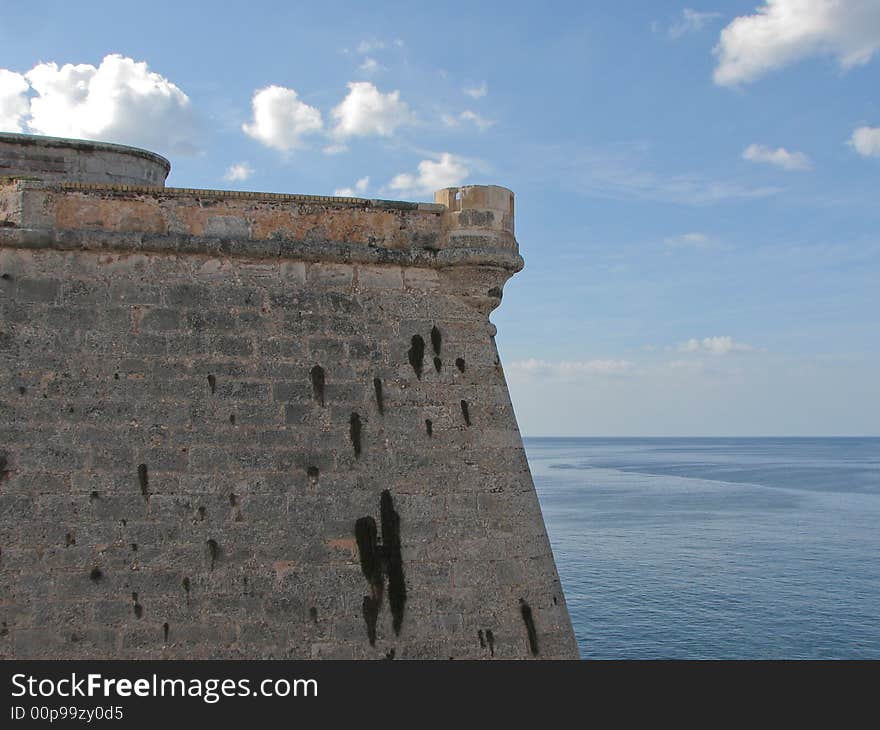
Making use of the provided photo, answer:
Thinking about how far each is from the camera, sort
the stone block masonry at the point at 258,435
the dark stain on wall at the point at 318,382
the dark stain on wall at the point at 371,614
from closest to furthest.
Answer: the stone block masonry at the point at 258,435
the dark stain on wall at the point at 371,614
the dark stain on wall at the point at 318,382

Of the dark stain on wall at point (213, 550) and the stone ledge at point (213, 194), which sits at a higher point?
the stone ledge at point (213, 194)

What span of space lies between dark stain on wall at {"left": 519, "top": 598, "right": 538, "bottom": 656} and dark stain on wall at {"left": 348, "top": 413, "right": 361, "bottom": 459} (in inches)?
82.1

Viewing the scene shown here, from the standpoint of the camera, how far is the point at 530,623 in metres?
8.01

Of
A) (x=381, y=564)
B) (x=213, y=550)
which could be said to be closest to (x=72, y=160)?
(x=213, y=550)

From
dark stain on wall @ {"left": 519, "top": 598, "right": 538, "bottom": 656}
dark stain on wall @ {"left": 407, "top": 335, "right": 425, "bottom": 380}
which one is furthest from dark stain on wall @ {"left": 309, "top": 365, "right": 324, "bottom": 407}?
dark stain on wall @ {"left": 519, "top": 598, "right": 538, "bottom": 656}

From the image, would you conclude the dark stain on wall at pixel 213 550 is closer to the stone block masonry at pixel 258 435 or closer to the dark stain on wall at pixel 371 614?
the stone block masonry at pixel 258 435

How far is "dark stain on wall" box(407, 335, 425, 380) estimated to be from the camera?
8492mm

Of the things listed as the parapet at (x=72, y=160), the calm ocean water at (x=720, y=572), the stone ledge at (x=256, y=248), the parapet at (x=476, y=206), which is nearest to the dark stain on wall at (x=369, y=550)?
the stone ledge at (x=256, y=248)

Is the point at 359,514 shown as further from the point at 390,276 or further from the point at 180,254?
the point at 180,254

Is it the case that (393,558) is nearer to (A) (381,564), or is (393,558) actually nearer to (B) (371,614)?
(A) (381,564)

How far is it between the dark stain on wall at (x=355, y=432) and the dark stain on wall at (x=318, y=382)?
32 centimetres

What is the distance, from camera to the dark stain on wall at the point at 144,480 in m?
7.42

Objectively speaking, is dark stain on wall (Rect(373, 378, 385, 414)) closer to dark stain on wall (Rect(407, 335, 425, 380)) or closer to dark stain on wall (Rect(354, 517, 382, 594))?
dark stain on wall (Rect(407, 335, 425, 380))

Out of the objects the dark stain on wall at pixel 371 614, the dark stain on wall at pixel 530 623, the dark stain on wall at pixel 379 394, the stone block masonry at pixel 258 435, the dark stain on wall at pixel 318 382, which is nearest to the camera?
the stone block masonry at pixel 258 435
